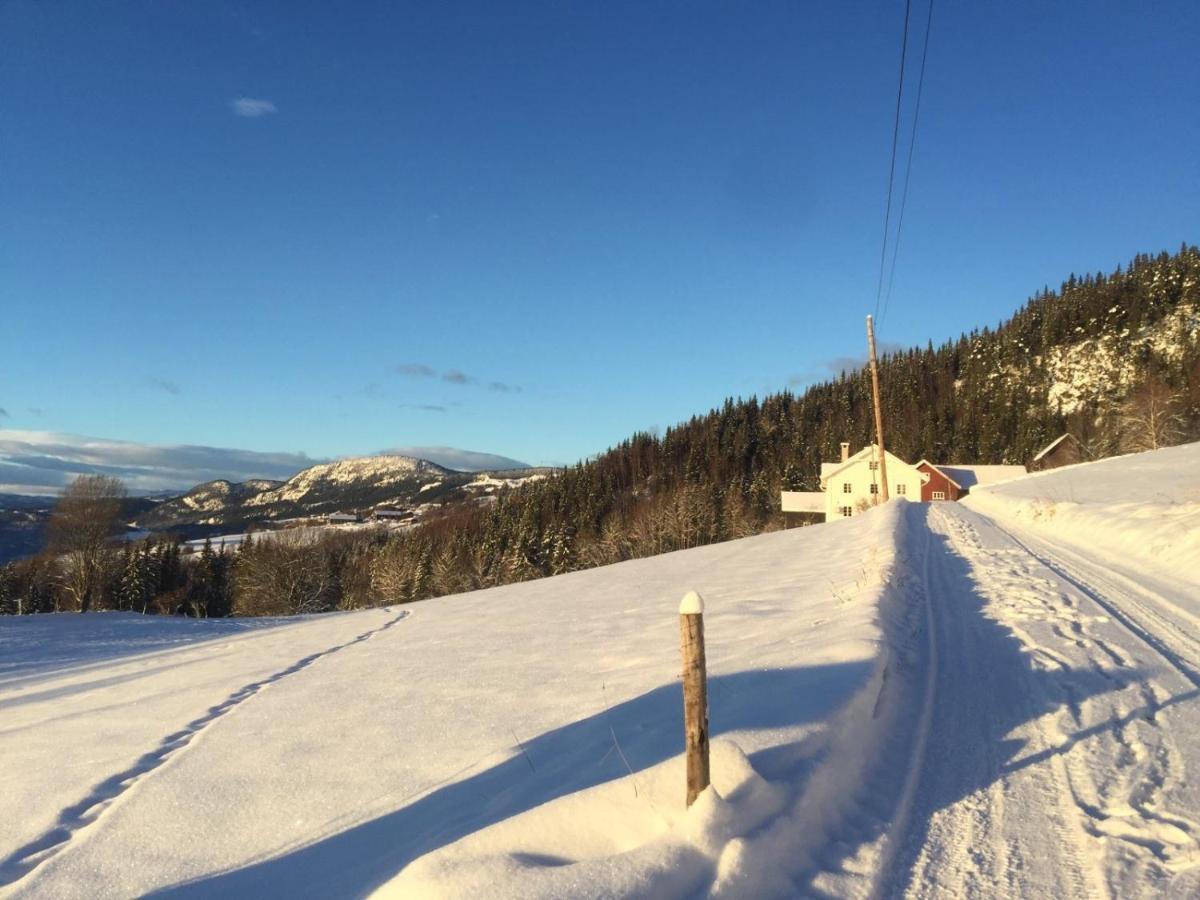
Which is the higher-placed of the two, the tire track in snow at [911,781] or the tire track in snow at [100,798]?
the tire track in snow at [911,781]

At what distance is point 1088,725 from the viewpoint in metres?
4.41

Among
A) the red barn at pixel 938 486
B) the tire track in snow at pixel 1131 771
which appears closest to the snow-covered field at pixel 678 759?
the tire track in snow at pixel 1131 771

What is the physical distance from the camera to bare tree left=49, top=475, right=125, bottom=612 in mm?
41469

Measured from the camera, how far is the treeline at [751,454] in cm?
6088

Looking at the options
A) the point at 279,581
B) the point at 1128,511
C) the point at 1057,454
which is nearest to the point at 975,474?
the point at 1057,454

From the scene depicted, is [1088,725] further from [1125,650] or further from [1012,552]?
[1012,552]

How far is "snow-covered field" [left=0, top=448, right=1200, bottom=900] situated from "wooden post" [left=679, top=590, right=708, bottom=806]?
12 centimetres

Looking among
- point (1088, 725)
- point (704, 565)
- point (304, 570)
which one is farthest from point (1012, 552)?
point (304, 570)

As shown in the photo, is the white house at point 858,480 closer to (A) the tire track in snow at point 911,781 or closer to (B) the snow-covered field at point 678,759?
(B) the snow-covered field at point 678,759

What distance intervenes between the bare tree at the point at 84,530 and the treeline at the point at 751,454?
3.41 meters

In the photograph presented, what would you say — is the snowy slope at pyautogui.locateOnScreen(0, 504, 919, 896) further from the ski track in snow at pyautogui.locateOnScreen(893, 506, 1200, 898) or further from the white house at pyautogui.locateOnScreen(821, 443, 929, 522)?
the white house at pyautogui.locateOnScreen(821, 443, 929, 522)

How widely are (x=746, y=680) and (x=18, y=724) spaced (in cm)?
922

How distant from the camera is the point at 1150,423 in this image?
46.7 m

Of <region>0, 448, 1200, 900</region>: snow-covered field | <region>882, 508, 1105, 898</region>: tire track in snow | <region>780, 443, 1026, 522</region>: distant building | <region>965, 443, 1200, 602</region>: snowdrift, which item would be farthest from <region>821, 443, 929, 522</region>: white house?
<region>882, 508, 1105, 898</region>: tire track in snow
